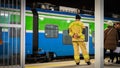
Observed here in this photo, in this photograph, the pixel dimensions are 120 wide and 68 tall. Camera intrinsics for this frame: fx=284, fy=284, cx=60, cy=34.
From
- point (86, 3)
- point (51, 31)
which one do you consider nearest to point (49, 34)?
point (51, 31)

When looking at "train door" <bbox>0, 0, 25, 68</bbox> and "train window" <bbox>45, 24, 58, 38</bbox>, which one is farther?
"train window" <bbox>45, 24, 58, 38</bbox>

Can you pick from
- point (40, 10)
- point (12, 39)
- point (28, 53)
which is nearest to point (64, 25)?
point (40, 10)

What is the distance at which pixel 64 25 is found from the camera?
15.5 meters

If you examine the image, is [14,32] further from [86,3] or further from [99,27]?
[86,3]

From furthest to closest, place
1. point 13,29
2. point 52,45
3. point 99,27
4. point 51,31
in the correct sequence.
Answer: point 51,31
point 52,45
point 13,29
point 99,27

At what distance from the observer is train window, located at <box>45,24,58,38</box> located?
573 inches

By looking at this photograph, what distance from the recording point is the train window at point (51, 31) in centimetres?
1455

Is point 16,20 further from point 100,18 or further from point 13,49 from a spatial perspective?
point 100,18

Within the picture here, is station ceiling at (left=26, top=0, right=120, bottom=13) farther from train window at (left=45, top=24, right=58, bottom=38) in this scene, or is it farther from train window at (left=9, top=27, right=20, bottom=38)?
train window at (left=9, top=27, right=20, bottom=38)

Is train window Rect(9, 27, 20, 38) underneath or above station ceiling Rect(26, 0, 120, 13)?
underneath

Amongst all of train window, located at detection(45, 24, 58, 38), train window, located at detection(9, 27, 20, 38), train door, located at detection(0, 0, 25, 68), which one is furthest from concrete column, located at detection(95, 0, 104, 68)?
train window, located at detection(45, 24, 58, 38)

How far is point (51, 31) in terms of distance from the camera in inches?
582

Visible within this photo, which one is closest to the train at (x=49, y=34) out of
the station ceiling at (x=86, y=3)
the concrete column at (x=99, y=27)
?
the concrete column at (x=99, y=27)

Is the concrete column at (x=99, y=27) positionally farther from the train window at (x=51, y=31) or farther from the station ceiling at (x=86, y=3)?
the station ceiling at (x=86, y=3)
